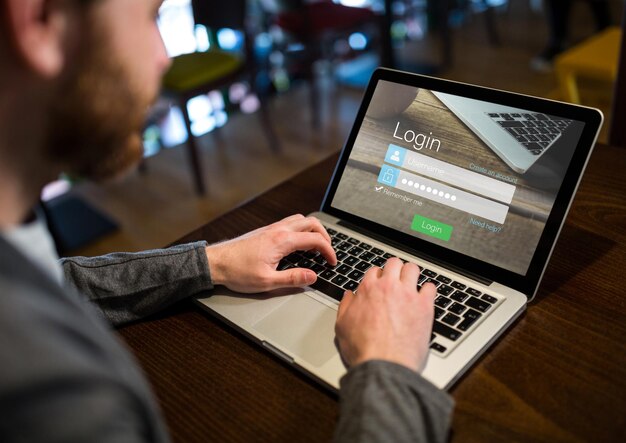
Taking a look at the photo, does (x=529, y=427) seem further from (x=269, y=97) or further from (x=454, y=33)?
(x=454, y=33)

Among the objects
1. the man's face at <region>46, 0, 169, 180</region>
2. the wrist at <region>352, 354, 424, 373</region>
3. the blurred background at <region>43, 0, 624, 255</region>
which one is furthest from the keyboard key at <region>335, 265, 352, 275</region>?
the blurred background at <region>43, 0, 624, 255</region>

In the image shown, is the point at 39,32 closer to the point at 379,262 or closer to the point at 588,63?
the point at 379,262

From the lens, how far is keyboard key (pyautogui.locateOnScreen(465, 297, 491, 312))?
0.73 m

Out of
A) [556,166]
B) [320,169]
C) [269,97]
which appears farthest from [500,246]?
[269,97]

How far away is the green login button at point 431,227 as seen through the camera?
0.84m

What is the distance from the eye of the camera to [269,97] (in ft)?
11.7

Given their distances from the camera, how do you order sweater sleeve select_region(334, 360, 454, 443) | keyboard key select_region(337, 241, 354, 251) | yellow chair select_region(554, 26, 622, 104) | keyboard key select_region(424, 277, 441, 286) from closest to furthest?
sweater sleeve select_region(334, 360, 454, 443)
keyboard key select_region(424, 277, 441, 286)
keyboard key select_region(337, 241, 354, 251)
yellow chair select_region(554, 26, 622, 104)

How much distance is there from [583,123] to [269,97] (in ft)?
9.75

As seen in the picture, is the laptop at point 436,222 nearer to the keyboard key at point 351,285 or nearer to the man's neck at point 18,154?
the keyboard key at point 351,285

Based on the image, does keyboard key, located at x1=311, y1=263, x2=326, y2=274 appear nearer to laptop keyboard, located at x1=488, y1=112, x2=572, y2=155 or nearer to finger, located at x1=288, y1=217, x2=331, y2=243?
finger, located at x1=288, y1=217, x2=331, y2=243

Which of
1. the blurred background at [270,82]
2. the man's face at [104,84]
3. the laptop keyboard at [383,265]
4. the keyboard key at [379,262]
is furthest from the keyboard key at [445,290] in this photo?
the blurred background at [270,82]

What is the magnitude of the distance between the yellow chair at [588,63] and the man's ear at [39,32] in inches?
86.8

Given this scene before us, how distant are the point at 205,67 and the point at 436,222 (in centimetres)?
195

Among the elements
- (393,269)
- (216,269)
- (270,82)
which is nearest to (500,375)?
(393,269)
